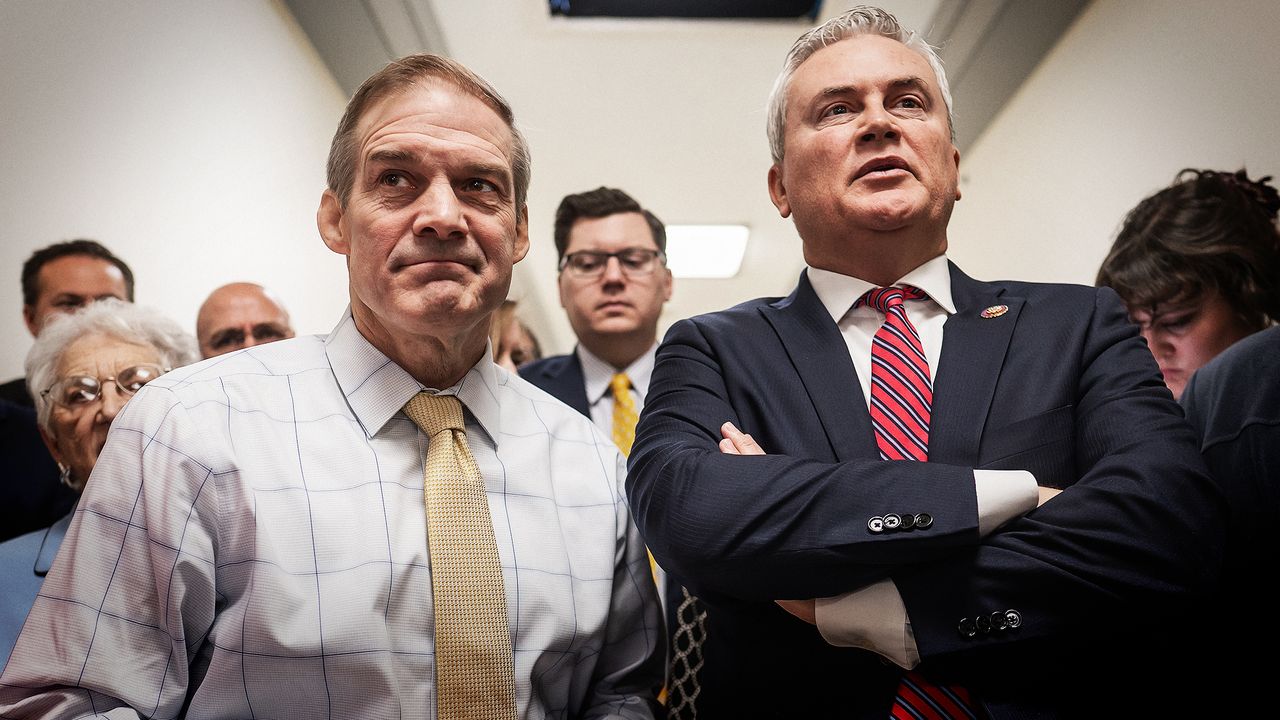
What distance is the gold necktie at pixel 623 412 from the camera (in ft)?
8.11

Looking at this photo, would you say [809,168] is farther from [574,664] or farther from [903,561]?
[574,664]

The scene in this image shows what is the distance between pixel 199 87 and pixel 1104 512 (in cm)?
315

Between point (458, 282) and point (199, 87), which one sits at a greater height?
point (199, 87)

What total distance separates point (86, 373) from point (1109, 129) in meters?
3.54

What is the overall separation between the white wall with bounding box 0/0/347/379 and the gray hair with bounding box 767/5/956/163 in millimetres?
2021

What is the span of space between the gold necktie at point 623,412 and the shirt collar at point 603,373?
0.02 meters

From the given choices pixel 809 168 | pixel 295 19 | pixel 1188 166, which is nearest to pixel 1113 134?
pixel 1188 166

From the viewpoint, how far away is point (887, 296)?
4.90 feet

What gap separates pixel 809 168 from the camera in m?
1.56

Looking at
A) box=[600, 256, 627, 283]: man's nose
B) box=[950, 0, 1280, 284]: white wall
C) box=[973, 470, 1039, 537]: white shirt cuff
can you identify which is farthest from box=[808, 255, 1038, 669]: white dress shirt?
box=[950, 0, 1280, 284]: white wall

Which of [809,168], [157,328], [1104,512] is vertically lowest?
[1104,512]

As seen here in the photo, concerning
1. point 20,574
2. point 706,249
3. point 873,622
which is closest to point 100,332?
point 20,574

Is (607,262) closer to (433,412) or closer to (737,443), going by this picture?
(433,412)

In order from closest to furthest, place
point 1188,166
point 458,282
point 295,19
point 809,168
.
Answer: point 458,282 → point 809,168 → point 1188,166 → point 295,19
